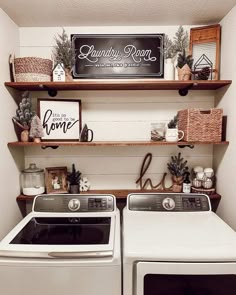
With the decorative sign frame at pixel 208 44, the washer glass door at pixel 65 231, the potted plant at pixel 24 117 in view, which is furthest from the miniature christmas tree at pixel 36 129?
the decorative sign frame at pixel 208 44

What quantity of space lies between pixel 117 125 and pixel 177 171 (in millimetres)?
577

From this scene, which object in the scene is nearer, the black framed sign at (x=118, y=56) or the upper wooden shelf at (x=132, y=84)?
the upper wooden shelf at (x=132, y=84)

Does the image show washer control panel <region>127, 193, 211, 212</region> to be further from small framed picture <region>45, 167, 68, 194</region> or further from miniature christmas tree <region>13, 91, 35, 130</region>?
miniature christmas tree <region>13, 91, 35, 130</region>

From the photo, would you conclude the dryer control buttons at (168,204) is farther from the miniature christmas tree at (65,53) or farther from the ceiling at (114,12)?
the ceiling at (114,12)

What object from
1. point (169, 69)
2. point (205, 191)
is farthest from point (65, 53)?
point (205, 191)

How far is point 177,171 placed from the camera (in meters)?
1.78

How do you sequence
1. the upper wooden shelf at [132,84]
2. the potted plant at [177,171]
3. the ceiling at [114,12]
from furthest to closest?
1. the potted plant at [177,171]
2. the upper wooden shelf at [132,84]
3. the ceiling at [114,12]

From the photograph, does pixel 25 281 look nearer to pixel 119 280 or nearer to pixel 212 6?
pixel 119 280

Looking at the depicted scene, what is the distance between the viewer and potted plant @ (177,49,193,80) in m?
1.63

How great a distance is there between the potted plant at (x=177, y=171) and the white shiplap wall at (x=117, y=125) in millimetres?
80

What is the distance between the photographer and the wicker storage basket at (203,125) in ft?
5.20

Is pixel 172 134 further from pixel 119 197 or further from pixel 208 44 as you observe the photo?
pixel 208 44

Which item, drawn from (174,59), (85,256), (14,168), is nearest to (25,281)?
(85,256)

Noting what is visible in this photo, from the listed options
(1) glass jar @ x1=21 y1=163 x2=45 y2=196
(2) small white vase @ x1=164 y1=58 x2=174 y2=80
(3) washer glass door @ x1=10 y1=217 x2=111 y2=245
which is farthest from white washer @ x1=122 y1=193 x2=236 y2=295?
(2) small white vase @ x1=164 y1=58 x2=174 y2=80
